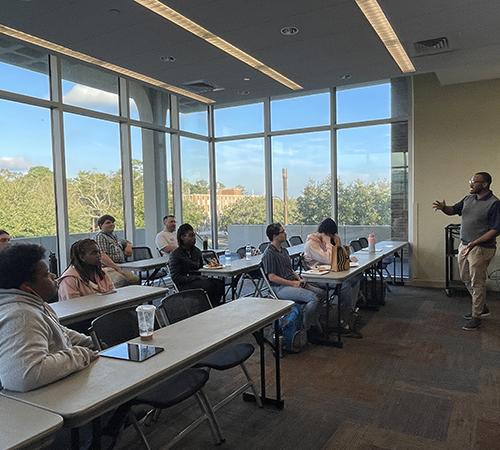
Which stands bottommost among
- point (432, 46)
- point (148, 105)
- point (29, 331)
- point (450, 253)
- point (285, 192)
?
point (450, 253)

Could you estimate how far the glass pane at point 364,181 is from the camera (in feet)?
25.2

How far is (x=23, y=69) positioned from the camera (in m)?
5.64

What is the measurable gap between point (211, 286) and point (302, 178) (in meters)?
3.98

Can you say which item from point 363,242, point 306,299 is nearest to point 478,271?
point 306,299

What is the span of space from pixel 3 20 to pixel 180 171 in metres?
4.69

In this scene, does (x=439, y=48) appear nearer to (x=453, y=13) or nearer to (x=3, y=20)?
(x=453, y=13)

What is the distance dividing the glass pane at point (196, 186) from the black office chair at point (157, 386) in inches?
241

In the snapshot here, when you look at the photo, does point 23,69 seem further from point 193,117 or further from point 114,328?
point 114,328

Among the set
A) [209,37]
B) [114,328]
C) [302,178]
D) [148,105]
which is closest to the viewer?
[114,328]

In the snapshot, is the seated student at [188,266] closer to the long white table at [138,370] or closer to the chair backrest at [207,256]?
the chair backrest at [207,256]

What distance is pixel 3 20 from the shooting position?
13.0 ft

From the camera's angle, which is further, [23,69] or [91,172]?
[91,172]

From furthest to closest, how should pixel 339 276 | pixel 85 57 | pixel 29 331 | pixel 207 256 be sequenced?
pixel 207 256 → pixel 85 57 → pixel 339 276 → pixel 29 331

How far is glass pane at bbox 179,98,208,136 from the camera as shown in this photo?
857 centimetres
